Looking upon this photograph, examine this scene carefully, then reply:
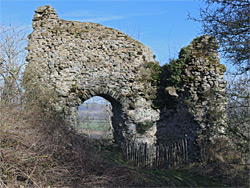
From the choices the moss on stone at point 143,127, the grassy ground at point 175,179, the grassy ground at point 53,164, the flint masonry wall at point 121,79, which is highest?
the flint masonry wall at point 121,79

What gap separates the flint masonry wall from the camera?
31.8 feet

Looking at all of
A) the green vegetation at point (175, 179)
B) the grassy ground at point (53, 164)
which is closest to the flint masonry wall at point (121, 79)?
the green vegetation at point (175, 179)

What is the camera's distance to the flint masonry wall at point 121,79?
968cm

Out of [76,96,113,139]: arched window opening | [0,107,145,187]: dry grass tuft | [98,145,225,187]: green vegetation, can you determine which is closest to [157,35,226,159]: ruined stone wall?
[98,145,225,187]: green vegetation

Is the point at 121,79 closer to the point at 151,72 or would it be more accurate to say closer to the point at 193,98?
the point at 151,72

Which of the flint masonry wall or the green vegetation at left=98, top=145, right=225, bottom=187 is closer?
the green vegetation at left=98, top=145, right=225, bottom=187

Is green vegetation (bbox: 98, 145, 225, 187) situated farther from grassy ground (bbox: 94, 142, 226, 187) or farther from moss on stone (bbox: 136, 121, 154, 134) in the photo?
moss on stone (bbox: 136, 121, 154, 134)

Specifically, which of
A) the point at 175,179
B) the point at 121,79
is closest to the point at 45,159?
the point at 175,179

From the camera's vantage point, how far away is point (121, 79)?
34.1 feet

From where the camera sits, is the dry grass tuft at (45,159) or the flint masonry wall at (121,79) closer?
the dry grass tuft at (45,159)

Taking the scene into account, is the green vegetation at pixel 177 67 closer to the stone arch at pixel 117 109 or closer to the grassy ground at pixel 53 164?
the stone arch at pixel 117 109

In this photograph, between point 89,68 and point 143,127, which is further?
point 143,127

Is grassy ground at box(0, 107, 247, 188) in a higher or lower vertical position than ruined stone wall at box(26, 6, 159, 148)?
lower

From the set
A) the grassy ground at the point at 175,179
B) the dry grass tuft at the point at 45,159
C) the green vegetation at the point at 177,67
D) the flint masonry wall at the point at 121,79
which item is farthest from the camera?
the green vegetation at the point at 177,67
